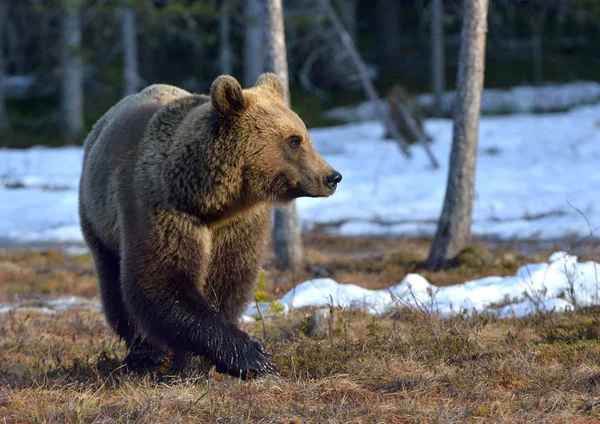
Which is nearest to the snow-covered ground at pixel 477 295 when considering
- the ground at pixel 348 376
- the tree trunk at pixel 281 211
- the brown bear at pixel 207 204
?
the ground at pixel 348 376

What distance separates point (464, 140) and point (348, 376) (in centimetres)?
512

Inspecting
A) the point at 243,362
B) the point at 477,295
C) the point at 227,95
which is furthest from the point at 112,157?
the point at 477,295

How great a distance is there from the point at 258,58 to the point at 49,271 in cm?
1335

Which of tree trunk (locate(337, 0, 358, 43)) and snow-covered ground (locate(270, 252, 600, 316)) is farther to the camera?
tree trunk (locate(337, 0, 358, 43))

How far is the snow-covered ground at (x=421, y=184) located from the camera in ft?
46.2

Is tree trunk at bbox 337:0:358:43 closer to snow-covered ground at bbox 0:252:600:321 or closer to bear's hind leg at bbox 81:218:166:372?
snow-covered ground at bbox 0:252:600:321

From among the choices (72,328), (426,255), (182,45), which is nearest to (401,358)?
(72,328)

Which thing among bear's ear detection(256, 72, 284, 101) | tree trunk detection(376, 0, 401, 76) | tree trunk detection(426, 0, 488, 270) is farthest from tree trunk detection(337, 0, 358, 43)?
bear's ear detection(256, 72, 284, 101)

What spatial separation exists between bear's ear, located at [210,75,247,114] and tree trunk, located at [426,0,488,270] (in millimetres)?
4793

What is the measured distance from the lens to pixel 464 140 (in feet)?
31.5

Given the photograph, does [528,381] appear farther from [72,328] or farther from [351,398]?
[72,328]

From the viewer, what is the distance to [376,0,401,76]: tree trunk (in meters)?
37.1

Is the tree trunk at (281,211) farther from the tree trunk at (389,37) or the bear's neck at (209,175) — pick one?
the tree trunk at (389,37)

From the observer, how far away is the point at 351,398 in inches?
182
